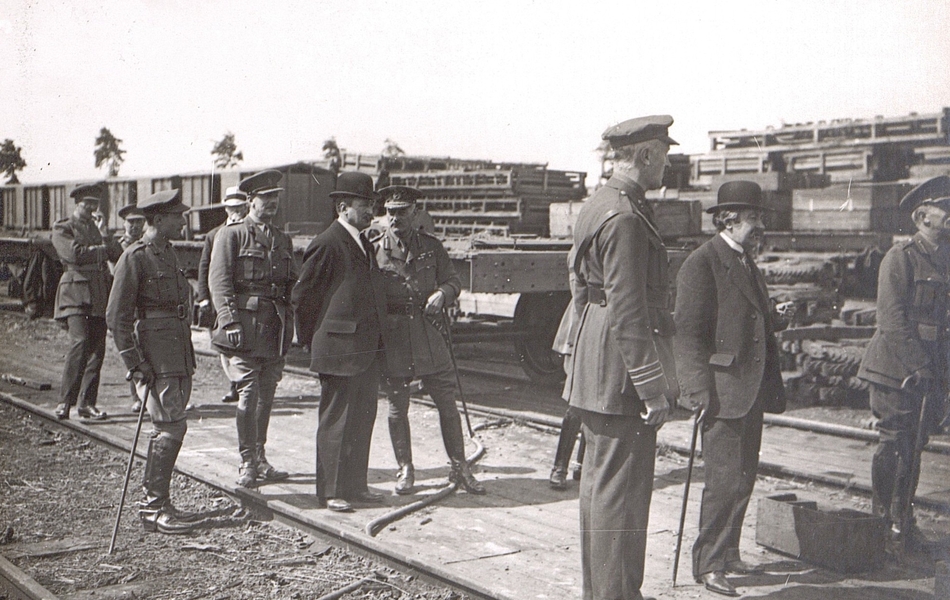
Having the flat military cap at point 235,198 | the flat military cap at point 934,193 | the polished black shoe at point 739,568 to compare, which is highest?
the flat military cap at point 934,193

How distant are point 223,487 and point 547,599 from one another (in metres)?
2.88

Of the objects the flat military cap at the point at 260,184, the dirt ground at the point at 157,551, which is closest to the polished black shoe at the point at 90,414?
the dirt ground at the point at 157,551

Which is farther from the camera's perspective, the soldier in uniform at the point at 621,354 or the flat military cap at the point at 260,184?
the flat military cap at the point at 260,184

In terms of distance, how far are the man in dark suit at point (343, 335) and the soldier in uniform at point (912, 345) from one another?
3006 millimetres

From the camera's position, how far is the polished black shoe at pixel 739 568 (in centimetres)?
459

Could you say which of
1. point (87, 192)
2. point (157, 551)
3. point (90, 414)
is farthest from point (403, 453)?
point (87, 192)

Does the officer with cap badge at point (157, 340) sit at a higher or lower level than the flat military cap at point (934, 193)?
lower

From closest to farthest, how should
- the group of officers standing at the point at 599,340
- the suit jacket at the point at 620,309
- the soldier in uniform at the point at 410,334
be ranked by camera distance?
the suit jacket at the point at 620,309, the group of officers standing at the point at 599,340, the soldier in uniform at the point at 410,334

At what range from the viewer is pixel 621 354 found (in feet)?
12.5

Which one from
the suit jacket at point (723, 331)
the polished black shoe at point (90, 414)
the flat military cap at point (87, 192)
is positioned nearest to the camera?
the suit jacket at point (723, 331)

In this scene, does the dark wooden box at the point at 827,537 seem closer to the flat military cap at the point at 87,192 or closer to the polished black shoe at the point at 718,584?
the polished black shoe at the point at 718,584

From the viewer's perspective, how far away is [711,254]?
4617 mm

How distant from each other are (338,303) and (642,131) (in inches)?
101

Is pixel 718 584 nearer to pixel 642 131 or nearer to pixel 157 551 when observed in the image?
pixel 642 131
